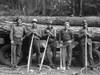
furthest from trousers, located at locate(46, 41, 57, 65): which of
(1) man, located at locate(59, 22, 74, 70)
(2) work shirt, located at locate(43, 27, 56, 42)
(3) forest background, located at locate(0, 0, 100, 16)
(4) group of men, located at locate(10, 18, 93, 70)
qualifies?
(3) forest background, located at locate(0, 0, 100, 16)

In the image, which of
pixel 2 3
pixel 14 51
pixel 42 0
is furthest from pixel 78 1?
pixel 14 51

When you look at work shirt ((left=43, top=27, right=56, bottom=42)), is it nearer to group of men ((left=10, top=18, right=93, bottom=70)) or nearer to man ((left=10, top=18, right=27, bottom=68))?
group of men ((left=10, top=18, right=93, bottom=70))

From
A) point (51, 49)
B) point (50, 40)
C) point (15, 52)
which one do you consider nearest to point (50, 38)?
point (50, 40)

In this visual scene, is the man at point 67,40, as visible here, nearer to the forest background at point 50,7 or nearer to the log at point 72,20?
the log at point 72,20

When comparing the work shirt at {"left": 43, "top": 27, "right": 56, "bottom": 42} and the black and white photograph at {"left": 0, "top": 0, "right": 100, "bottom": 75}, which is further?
the work shirt at {"left": 43, "top": 27, "right": 56, "bottom": 42}

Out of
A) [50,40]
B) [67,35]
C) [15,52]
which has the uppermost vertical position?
[67,35]

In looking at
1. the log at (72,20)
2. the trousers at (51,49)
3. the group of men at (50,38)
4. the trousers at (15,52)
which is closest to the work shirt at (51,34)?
the group of men at (50,38)

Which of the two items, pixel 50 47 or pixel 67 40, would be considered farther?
pixel 50 47

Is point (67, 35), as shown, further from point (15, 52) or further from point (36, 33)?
point (15, 52)

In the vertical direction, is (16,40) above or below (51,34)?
below

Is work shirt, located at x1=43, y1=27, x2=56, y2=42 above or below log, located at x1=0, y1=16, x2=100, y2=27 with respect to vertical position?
below

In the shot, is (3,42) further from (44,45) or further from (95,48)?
(95,48)

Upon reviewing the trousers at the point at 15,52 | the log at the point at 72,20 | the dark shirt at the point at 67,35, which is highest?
the log at the point at 72,20

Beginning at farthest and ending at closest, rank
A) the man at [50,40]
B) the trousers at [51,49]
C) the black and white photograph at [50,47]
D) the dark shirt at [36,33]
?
the trousers at [51,49]
the man at [50,40]
the dark shirt at [36,33]
the black and white photograph at [50,47]
